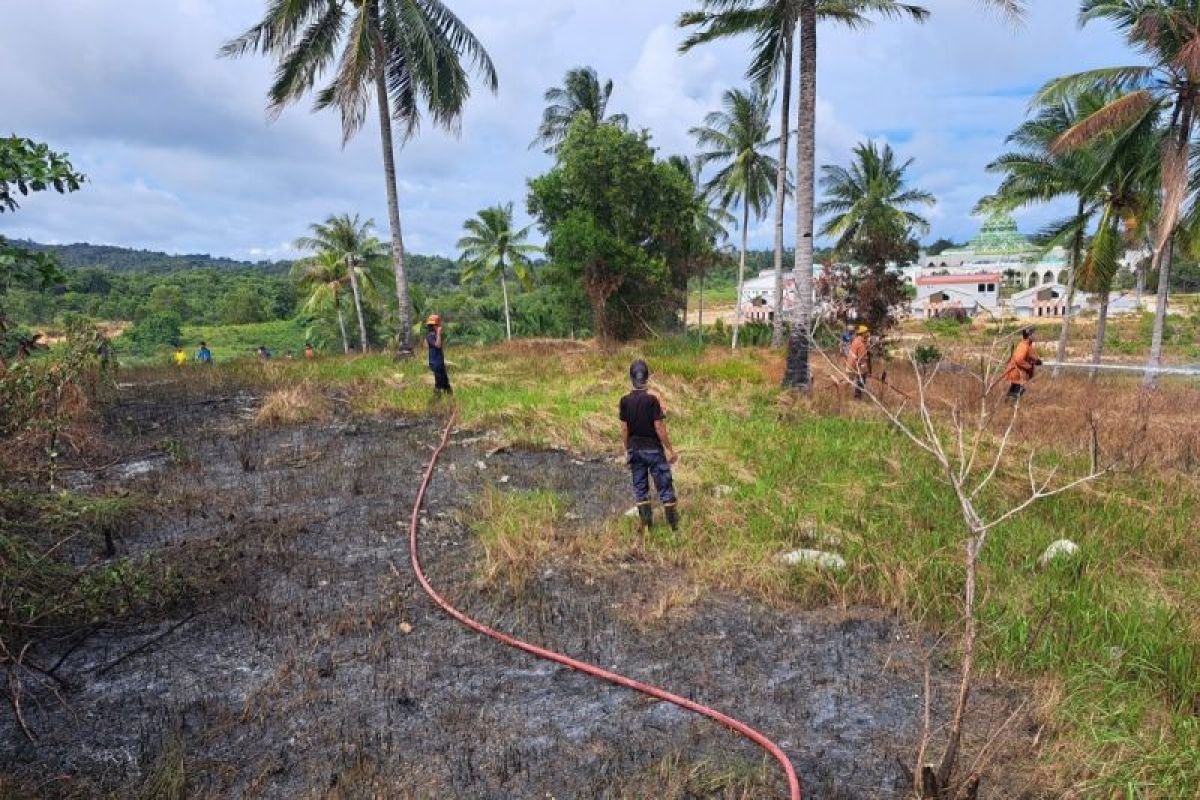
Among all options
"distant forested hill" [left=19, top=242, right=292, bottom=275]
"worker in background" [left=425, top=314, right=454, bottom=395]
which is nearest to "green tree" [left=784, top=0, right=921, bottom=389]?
"worker in background" [left=425, top=314, right=454, bottom=395]

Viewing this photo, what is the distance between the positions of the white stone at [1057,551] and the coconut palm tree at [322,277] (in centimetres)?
3483

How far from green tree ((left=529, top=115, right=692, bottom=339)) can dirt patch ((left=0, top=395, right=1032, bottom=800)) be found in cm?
1612

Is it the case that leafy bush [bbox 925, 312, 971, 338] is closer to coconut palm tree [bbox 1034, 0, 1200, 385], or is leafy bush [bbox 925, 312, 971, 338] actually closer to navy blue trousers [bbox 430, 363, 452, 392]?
coconut palm tree [bbox 1034, 0, 1200, 385]

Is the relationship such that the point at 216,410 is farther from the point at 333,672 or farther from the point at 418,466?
the point at 333,672

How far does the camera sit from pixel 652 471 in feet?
18.7

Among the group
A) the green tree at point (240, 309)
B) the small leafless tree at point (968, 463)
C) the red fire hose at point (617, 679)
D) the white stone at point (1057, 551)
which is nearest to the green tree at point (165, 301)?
the green tree at point (240, 309)

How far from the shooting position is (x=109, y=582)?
13.9 ft

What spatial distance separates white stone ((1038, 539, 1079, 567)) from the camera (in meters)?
4.75

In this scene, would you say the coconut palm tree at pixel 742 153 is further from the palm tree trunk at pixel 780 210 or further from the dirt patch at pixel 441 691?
the dirt patch at pixel 441 691

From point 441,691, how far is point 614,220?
1965cm

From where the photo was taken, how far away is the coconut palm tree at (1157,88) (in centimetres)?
1227

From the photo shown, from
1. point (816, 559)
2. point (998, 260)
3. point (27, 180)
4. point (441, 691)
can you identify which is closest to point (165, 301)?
point (27, 180)

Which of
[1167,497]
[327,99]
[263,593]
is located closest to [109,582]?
[263,593]

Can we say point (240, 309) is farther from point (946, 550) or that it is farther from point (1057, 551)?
point (1057, 551)
